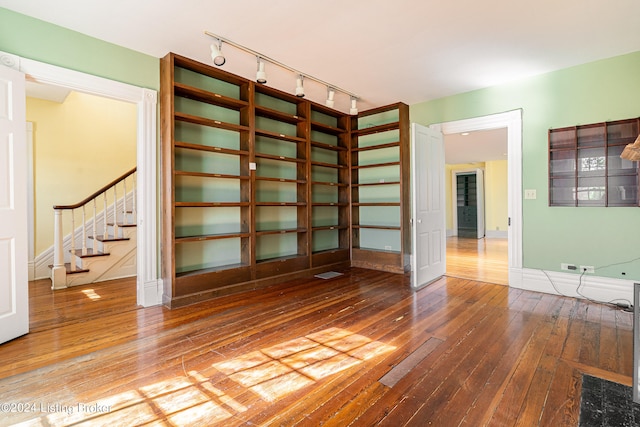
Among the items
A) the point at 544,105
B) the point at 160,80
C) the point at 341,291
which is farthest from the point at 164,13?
the point at 544,105

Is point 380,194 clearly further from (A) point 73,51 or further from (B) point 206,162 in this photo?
(A) point 73,51

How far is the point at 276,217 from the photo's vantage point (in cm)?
449

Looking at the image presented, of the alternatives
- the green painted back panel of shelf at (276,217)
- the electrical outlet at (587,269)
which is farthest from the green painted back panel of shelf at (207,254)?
the electrical outlet at (587,269)

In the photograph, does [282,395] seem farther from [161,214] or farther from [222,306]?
[161,214]

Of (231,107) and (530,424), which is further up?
(231,107)

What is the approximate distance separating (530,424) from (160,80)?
14.0 ft

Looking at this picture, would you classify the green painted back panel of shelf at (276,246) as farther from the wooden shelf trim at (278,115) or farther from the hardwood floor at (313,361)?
the wooden shelf trim at (278,115)

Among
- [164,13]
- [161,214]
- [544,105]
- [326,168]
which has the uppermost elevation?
[164,13]

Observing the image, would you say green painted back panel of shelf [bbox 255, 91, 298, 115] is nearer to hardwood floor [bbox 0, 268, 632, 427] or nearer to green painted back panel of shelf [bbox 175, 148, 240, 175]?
green painted back panel of shelf [bbox 175, 148, 240, 175]

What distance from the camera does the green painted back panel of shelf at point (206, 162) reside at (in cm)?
346

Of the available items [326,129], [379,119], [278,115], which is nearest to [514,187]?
[379,119]

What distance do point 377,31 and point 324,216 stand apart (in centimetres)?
305

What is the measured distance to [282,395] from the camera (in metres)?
1.66

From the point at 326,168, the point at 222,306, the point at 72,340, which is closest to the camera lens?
the point at 72,340
